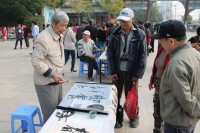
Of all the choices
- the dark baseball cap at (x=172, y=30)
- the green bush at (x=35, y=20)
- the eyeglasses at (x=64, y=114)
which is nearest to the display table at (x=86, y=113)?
the eyeglasses at (x=64, y=114)

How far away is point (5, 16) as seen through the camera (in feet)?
90.7

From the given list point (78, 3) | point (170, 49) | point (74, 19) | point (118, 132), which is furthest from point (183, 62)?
point (74, 19)

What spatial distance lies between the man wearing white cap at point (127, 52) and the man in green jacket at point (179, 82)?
53.4 inches

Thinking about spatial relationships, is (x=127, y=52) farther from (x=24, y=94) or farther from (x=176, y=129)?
(x=24, y=94)

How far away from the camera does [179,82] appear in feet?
5.66

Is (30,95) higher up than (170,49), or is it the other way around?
(170,49)

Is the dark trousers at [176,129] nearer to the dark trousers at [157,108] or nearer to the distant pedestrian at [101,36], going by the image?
the dark trousers at [157,108]

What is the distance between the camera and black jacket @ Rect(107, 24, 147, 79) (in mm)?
3330

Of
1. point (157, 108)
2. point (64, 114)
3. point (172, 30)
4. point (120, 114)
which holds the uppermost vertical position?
point (172, 30)

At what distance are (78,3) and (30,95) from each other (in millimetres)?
29678

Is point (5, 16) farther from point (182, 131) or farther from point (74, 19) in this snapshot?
point (182, 131)

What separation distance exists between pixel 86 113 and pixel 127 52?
1.23 meters

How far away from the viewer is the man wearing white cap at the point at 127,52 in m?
3.30

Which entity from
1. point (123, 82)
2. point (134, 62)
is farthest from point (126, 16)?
point (123, 82)
